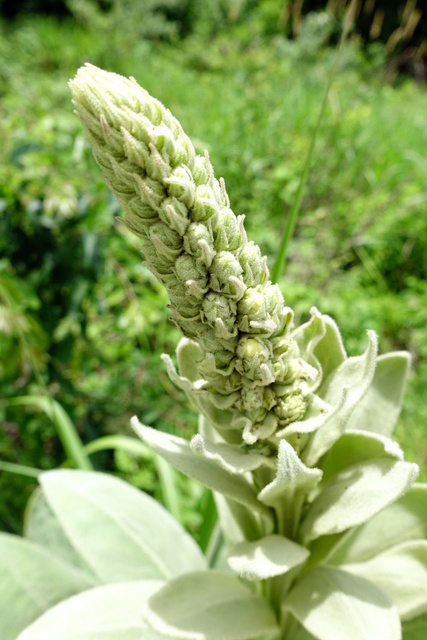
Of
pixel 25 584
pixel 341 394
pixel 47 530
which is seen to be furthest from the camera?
pixel 47 530

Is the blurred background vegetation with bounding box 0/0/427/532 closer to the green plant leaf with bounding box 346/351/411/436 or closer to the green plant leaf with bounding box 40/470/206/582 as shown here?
the green plant leaf with bounding box 40/470/206/582

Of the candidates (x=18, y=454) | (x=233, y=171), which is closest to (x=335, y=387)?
(x=18, y=454)

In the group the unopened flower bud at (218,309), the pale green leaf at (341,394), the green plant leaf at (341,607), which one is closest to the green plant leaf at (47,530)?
the green plant leaf at (341,607)

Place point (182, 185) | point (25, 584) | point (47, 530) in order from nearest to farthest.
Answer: point (182, 185), point (25, 584), point (47, 530)

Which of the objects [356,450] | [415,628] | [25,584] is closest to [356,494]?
[356,450]

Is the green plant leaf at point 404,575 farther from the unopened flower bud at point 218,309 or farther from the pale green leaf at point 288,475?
the unopened flower bud at point 218,309

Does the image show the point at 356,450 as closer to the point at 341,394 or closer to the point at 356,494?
the point at 356,494
